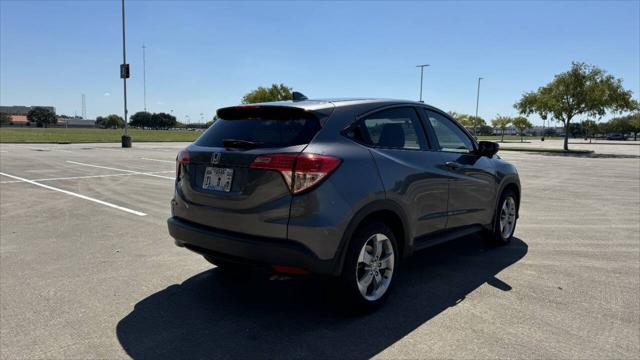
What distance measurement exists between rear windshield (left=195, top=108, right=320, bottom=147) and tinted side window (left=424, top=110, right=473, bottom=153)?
63.1 inches

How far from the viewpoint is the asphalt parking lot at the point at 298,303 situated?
2953mm

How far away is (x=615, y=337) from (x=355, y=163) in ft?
7.10

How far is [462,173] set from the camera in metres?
4.51

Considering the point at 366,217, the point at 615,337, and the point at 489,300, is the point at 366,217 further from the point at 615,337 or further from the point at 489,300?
the point at 615,337

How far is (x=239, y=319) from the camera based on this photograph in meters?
3.34

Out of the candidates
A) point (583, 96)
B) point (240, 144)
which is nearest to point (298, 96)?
point (240, 144)

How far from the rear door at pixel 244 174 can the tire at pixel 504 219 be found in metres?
3.08

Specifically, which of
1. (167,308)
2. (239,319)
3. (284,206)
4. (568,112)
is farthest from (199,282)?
(568,112)

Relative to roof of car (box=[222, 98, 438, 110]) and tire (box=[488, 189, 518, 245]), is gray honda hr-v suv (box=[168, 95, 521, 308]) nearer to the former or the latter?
roof of car (box=[222, 98, 438, 110])

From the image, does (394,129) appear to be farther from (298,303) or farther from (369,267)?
(298,303)

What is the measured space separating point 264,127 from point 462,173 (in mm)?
2163

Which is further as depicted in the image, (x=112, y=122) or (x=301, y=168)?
(x=112, y=122)

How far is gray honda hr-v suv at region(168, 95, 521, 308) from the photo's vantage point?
9.87ft

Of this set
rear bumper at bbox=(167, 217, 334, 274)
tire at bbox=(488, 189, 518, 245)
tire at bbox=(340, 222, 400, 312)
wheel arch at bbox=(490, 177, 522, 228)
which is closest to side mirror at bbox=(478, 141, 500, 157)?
wheel arch at bbox=(490, 177, 522, 228)
